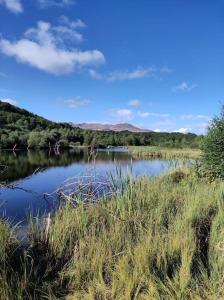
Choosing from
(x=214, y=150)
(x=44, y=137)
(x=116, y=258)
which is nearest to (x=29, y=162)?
(x=44, y=137)

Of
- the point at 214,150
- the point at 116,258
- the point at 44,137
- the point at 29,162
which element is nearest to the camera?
the point at 116,258

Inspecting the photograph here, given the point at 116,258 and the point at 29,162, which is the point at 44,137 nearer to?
the point at 29,162

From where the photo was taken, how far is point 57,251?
14.9 feet

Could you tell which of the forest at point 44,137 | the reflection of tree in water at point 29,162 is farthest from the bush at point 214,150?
the forest at point 44,137

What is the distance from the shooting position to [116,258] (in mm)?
4211

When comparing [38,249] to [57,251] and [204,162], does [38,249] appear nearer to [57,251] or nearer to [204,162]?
[57,251]

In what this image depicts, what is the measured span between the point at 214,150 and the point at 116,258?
9180 mm

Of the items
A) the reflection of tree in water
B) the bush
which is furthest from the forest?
the bush

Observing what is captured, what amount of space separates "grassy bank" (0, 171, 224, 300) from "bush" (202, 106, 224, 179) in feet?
22.7

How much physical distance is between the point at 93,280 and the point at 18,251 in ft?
4.33

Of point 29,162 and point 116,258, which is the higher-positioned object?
point 116,258

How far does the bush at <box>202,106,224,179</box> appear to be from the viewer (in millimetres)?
12266

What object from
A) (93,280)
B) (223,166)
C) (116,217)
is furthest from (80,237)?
(223,166)

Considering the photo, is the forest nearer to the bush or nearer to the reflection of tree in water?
the reflection of tree in water
